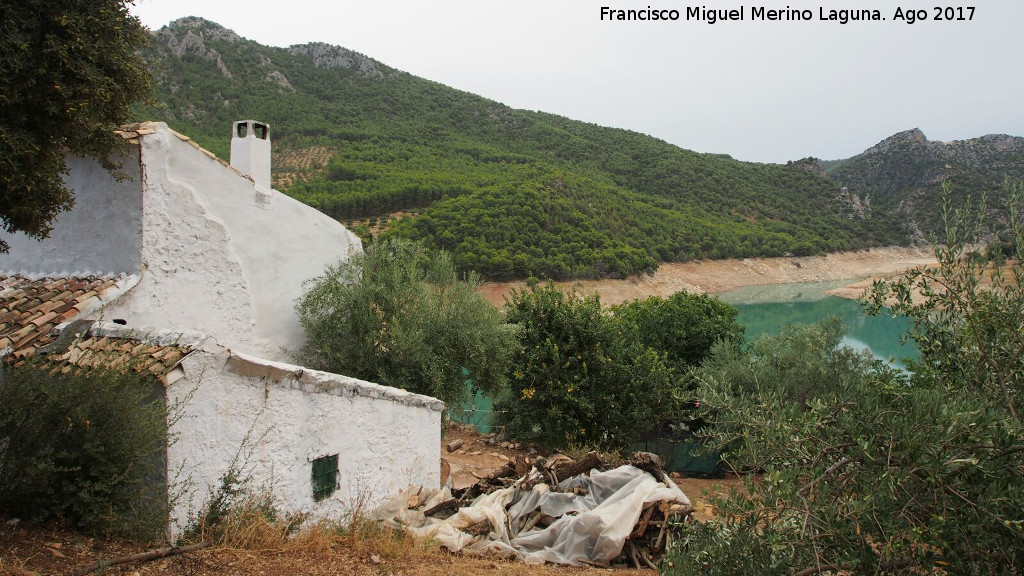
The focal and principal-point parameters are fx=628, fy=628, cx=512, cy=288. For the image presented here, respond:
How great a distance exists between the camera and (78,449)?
5.17 m

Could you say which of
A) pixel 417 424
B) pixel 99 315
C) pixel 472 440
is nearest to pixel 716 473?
pixel 472 440

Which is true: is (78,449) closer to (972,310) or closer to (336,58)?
(972,310)

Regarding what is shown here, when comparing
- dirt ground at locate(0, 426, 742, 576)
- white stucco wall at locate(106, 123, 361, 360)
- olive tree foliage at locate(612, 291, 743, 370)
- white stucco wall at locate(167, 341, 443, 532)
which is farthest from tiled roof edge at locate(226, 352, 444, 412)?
olive tree foliage at locate(612, 291, 743, 370)

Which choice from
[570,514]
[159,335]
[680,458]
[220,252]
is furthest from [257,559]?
[680,458]

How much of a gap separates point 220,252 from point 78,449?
15.3ft

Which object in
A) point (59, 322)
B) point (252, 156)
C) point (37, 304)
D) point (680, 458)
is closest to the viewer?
point (59, 322)

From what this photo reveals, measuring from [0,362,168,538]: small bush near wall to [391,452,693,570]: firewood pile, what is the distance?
11.3 ft

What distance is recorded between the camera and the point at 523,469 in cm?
1005

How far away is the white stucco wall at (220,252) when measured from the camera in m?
8.37

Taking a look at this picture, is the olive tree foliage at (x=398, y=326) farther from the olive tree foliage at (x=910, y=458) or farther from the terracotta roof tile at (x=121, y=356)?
the olive tree foliage at (x=910, y=458)

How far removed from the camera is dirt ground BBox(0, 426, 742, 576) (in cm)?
465

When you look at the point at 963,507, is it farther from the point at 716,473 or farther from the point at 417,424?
the point at 716,473

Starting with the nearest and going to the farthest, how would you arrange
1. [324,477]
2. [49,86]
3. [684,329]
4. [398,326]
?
1. [49,86]
2. [324,477]
3. [398,326]
4. [684,329]

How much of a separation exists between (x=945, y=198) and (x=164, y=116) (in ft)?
174
